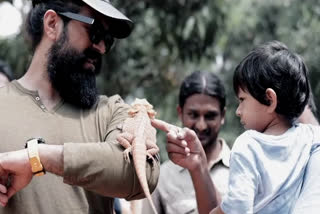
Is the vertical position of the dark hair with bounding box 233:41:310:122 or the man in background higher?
the dark hair with bounding box 233:41:310:122

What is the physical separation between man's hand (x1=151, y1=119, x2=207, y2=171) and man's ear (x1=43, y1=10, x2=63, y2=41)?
2.62 feet

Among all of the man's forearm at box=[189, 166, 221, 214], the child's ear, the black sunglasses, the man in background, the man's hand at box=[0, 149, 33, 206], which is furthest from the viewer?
the man in background

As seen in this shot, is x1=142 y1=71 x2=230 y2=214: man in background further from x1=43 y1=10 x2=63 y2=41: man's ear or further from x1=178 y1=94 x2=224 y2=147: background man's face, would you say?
x1=43 y1=10 x2=63 y2=41: man's ear

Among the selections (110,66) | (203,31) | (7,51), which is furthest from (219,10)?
(7,51)

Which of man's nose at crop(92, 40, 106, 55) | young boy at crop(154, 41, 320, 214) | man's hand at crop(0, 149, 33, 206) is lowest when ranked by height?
man's hand at crop(0, 149, 33, 206)

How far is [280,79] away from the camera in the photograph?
318 centimetres

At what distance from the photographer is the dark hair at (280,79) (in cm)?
318

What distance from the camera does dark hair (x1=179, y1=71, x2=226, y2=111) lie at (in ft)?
17.6

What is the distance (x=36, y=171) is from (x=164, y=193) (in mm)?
2008

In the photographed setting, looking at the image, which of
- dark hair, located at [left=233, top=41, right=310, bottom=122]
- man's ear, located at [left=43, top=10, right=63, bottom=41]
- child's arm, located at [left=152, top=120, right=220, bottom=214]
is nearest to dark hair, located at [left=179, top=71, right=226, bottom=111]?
child's arm, located at [left=152, top=120, right=220, bottom=214]

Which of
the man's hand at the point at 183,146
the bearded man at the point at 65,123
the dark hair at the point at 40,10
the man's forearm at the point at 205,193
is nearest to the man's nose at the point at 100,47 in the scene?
the bearded man at the point at 65,123

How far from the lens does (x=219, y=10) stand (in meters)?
10.9

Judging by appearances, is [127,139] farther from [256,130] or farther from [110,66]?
[110,66]

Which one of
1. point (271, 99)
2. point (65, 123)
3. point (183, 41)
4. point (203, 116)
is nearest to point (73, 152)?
point (65, 123)
